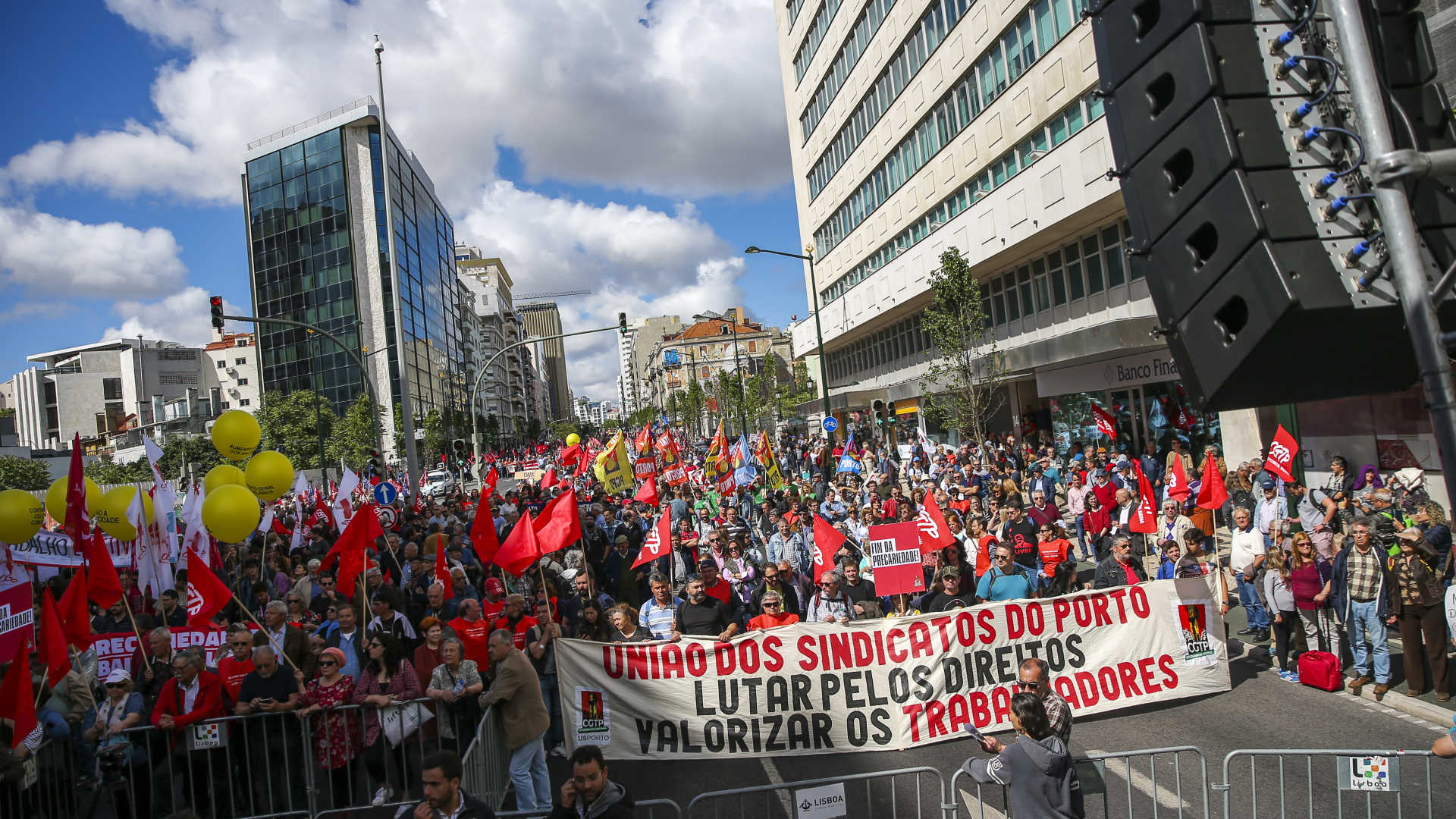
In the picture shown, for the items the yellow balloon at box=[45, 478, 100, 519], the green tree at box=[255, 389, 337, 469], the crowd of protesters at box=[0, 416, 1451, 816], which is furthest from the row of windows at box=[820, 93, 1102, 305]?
the green tree at box=[255, 389, 337, 469]

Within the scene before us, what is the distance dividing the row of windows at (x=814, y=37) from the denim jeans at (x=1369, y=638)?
108 ft

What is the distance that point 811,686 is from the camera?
7.69m

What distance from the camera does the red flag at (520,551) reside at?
966cm

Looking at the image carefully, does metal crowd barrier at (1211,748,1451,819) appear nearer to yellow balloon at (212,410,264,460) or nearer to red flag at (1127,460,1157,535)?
red flag at (1127,460,1157,535)

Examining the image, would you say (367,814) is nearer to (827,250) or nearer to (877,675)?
(877,675)

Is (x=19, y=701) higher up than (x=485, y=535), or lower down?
lower down

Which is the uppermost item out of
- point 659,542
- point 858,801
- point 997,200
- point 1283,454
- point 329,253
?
point 329,253

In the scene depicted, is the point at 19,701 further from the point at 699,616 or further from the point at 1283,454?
the point at 1283,454

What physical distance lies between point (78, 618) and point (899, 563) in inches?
298

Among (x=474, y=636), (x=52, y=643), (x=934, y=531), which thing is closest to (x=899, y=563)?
(x=934, y=531)

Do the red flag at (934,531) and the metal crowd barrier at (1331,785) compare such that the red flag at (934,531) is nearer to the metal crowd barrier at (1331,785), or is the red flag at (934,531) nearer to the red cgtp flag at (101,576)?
the metal crowd barrier at (1331,785)

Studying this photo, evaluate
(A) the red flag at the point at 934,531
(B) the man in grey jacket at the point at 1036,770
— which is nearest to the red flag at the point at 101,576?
(A) the red flag at the point at 934,531

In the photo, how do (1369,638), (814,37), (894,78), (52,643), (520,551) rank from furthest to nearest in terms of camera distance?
(814,37) < (894,78) < (520,551) < (1369,638) < (52,643)

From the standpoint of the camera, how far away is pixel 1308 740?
23.3 feet
